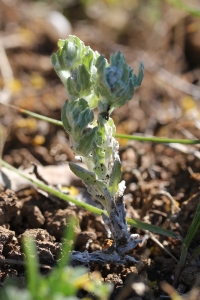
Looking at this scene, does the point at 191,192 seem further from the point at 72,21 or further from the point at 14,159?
the point at 72,21

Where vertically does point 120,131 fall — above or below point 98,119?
above

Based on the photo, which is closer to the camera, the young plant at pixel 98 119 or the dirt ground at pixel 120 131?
the young plant at pixel 98 119

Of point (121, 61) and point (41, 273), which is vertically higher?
point (121, 61)

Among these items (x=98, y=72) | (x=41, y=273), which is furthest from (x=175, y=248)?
(x=98, y=72)

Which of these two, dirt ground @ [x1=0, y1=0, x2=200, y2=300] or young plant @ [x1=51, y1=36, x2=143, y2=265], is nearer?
young plant @ [x1=51, y1=36, x2=143, y2=265]
